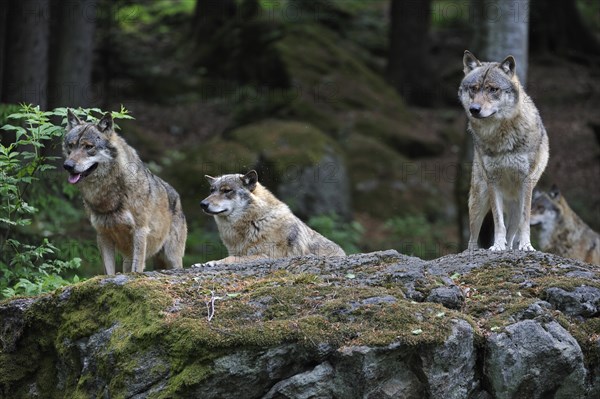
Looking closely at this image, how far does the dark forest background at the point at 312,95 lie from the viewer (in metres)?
16.2

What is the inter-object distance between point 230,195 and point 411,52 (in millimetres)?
15944

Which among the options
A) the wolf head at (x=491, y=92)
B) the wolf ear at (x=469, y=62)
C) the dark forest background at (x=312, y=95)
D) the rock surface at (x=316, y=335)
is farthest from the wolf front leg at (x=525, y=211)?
the dark forest background at (x=312, y=95)

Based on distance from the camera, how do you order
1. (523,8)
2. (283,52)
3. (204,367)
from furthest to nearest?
(283,52) → (523,8) → (204,367)

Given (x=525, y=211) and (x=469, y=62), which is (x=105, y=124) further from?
(x=525, y=211)

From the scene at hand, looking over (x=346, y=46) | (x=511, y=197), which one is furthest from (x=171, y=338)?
(x=346, y=46)

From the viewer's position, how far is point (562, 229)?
1443 centimetres

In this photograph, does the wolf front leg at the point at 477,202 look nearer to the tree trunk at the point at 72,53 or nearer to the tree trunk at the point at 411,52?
the tree trunk at the point at 72,53

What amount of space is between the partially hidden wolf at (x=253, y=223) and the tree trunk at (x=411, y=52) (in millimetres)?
15344

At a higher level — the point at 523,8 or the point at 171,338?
the point at 523,8

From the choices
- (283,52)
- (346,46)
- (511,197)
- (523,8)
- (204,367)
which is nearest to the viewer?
(204,367)

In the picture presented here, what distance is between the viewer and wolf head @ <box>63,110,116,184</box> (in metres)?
9.20

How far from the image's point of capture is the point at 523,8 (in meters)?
15.2

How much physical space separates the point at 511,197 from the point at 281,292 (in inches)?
148

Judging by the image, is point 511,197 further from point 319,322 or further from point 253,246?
point 319,322
